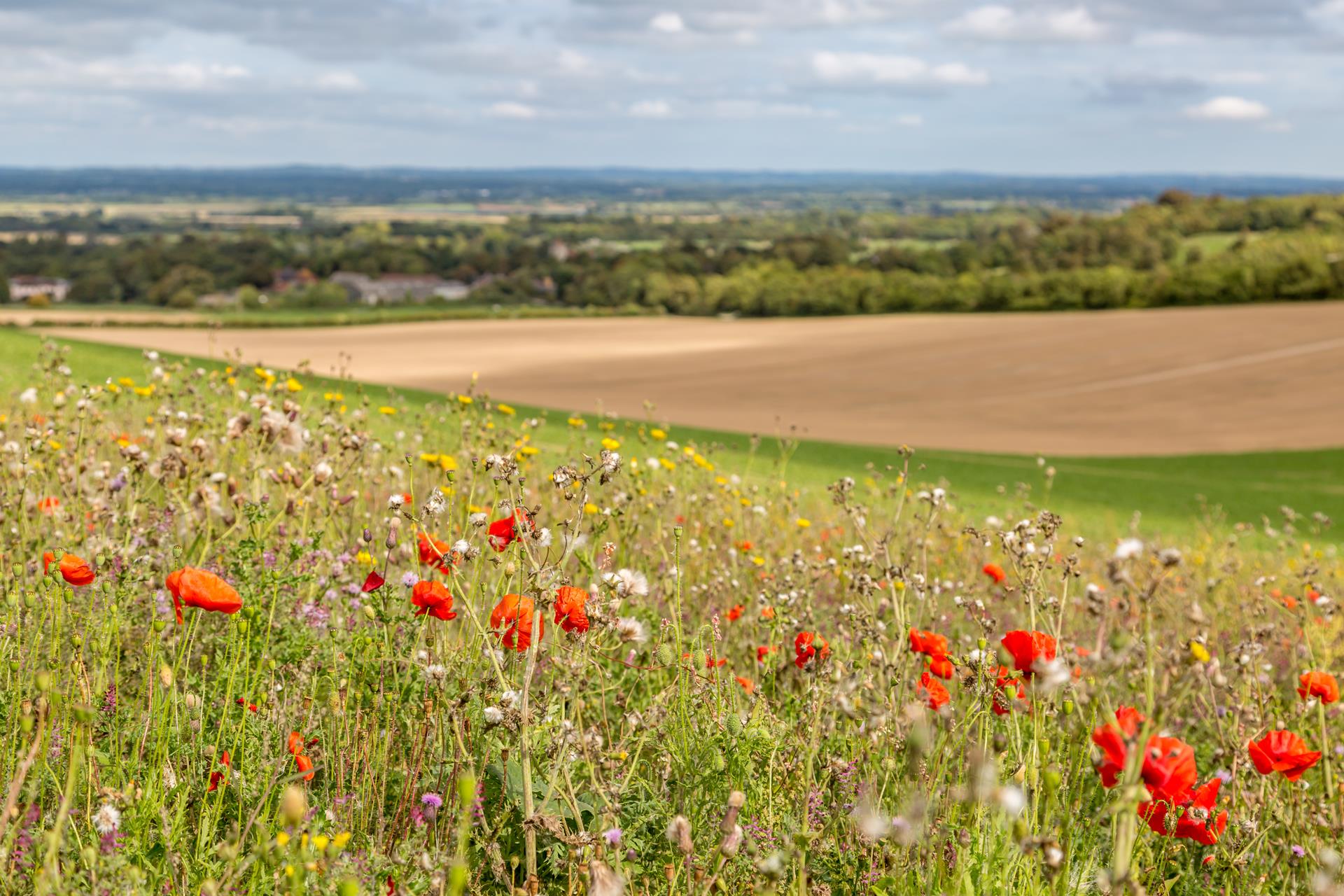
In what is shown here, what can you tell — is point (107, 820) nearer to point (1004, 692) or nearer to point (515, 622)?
point (515, 622)

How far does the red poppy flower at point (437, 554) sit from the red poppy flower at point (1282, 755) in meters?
1.88

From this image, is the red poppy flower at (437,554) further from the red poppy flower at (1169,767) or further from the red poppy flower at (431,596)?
the red poppy flower at (1169,767)

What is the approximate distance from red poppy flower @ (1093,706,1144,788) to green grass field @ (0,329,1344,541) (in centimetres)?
1046

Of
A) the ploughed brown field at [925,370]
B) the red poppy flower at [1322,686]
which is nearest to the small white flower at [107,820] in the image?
the red poppy flower at [1322,686]

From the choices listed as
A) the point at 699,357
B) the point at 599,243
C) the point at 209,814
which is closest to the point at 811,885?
the point at 209,814

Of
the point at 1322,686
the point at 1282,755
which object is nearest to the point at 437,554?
the point at 1282,755

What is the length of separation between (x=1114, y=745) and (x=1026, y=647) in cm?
63

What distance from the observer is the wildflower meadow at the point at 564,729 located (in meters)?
2.05

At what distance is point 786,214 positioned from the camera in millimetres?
192500

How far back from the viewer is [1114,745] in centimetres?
171

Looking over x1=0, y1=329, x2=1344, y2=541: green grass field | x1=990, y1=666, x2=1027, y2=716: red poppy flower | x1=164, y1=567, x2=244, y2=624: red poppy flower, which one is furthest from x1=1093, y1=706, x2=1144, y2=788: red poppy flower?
x1=0, y1=329, x2=1344, y2=541: green grass field

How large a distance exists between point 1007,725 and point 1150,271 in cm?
6825

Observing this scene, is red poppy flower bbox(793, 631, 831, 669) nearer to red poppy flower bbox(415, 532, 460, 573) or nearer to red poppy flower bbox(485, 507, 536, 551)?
red poppy flower bbox(485, 507, 536, 551)

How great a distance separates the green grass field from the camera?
15445 millimetres
